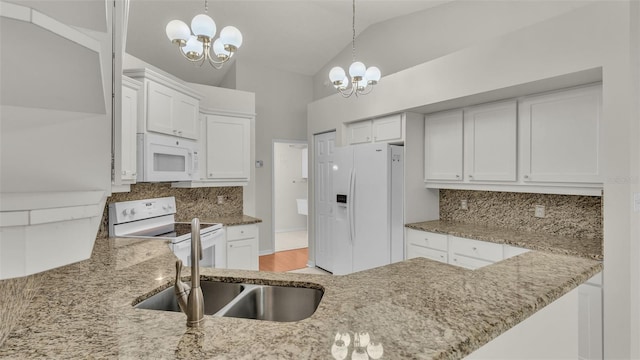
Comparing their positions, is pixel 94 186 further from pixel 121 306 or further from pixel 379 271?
pixel 379 271

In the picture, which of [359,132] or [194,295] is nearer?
[194,295]

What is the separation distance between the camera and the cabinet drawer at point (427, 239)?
3.12m

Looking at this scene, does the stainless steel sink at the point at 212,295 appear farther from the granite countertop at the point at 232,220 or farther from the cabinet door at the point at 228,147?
the cabinet door at the point at 228,147

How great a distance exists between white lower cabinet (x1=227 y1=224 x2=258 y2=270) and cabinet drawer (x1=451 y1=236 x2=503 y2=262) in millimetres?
2179

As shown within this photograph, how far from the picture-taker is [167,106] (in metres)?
3.15

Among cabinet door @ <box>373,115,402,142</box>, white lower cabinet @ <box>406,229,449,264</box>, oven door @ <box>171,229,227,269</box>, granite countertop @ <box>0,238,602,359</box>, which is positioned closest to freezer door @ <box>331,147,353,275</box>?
cabinet door @ <box>373,115,402,142</box>

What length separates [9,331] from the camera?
853 mm

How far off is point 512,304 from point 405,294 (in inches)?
12.2

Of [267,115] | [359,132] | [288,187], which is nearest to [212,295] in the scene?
[359,132]

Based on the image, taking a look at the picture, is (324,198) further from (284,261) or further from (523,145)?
(523,145)

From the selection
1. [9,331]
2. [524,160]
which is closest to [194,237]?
[9,331]

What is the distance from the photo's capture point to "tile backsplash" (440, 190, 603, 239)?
2613 millimetres

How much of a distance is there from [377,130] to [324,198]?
134 cm

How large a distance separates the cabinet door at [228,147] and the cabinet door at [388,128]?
1665 millimetres
